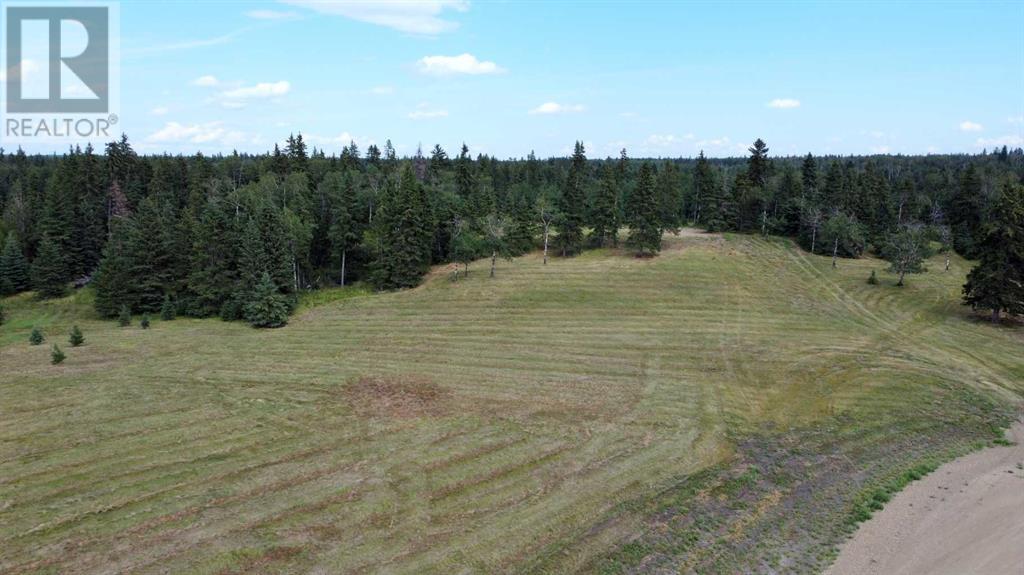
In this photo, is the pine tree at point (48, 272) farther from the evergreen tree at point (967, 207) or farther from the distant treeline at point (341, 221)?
the evergreen tree at point (967, 207)

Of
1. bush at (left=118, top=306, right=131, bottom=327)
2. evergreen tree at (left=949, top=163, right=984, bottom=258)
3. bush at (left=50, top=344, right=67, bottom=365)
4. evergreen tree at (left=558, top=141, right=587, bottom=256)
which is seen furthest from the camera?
evergreen tree at (left=949, top=163, right=984, bottom=258)

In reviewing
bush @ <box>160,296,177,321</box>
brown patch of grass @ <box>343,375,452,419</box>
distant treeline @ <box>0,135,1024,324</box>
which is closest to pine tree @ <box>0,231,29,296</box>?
distant treeline @ <box>0,135,1024,324</box>

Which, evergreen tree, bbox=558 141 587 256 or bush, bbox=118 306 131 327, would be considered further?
evergreen tree, bbox=558 141 587 256

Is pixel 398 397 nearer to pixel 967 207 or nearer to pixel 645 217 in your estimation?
pixel 645 217

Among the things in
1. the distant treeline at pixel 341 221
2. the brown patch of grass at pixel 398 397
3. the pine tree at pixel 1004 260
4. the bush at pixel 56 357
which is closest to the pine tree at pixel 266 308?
the distant treeline at pixel 341 221

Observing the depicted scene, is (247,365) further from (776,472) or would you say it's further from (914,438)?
(914,438)

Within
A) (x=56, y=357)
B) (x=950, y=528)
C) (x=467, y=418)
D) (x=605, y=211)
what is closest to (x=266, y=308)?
(x=56, y=357)

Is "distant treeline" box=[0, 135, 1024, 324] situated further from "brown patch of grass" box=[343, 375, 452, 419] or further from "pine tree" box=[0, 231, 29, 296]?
"brown patch of grass" box=[343, 375, 452, 419]
